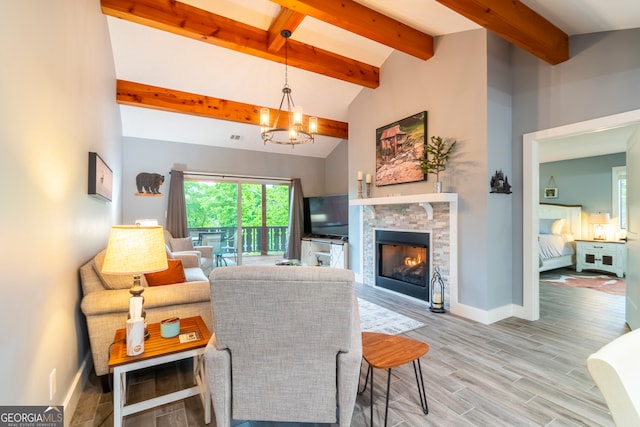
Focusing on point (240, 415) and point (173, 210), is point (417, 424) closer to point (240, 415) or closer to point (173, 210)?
point (240, 415)

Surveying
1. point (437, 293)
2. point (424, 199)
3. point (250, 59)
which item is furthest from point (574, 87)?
point (250, 59)

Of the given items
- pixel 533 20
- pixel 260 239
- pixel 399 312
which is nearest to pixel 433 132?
pixel 533 20

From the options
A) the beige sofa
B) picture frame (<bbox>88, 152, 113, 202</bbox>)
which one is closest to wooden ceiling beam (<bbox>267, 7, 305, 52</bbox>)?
picture frame (<bbox>88, 152, 113, 202</bbox>)

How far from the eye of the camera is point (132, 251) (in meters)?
1.71

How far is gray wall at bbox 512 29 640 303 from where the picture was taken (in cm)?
268

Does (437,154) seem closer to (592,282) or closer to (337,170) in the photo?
(337,170)

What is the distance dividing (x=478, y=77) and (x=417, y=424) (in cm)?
347

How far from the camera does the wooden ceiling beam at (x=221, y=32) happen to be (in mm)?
2979

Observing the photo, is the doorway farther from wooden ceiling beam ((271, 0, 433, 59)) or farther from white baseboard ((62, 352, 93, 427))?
white baseboard ((62, 352, 93, 427))

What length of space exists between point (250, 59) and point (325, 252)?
13.0 feet

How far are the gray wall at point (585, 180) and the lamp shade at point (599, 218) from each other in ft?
0.35

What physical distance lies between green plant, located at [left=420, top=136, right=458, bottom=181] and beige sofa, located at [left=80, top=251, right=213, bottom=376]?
292cm

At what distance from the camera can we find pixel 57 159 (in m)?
Answer: 1.68

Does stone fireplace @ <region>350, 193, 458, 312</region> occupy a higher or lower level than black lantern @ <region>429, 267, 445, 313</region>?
higher
